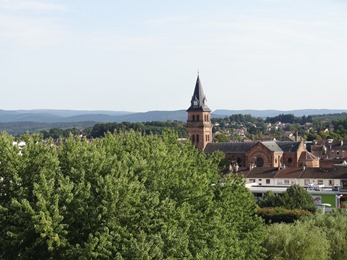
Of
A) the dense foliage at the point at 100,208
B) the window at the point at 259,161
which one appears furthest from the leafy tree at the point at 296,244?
the window at the point at 259,161

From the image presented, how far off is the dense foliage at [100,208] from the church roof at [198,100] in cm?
7536

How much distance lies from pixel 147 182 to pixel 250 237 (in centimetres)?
648

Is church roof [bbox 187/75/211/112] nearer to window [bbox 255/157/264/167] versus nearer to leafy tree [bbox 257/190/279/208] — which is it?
window [bbox 255/157/264/167]

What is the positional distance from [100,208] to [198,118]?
270 ft

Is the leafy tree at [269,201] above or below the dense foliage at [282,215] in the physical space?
below

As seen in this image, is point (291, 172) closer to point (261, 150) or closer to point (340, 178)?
point (340, 178)

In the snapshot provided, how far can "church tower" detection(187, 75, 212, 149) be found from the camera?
102875mm

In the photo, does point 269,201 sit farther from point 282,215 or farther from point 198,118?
point 198,118

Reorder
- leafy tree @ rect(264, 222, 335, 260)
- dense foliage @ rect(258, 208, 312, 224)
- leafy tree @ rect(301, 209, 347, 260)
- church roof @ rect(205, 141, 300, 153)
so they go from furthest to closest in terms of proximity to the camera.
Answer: church roof @ rect(205, 141, 300, 153) → dense foliage @ rect(258, 208, 312, 224) → leafy tree @ rect(301, 209, 347, 260) → leafy tree @ rect(264, 222, 335, 260)

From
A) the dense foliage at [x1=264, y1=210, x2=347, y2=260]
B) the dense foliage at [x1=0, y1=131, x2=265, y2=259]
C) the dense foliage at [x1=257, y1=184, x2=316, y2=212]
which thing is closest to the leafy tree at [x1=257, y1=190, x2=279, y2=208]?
the dense foliage at [x1=257, y1=184, x2=316, y2=212]

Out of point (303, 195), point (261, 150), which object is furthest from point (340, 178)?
point (261, 150)

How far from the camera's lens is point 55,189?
854 inches

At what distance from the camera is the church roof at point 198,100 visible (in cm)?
10289

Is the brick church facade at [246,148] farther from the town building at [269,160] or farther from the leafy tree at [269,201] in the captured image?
the leafy tree at [269,201]
